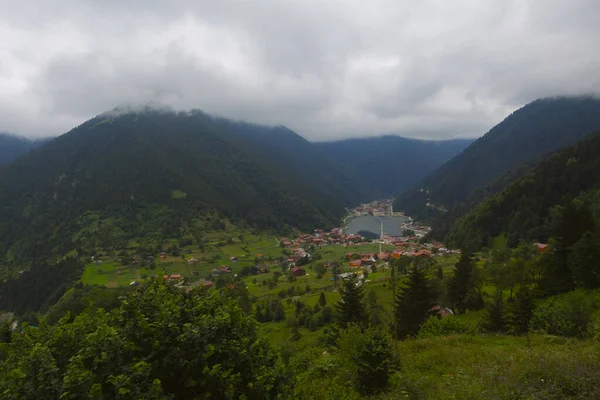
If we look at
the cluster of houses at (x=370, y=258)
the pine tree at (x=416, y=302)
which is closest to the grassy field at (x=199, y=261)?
the cluster of houses at (x=370, y=258)

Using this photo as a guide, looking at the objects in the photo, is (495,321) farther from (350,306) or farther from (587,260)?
(350,306)

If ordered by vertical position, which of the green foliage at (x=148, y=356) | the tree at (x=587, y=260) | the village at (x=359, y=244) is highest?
the green foliage at (x=148, y=356)

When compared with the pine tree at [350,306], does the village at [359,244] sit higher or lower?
lower

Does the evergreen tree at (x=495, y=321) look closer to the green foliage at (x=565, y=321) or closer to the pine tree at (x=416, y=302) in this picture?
the green foliage at (x=565, y=321)

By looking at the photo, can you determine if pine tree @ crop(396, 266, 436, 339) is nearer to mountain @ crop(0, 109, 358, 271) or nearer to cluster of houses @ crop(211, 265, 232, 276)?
cluster of houses @ crop(211, 265, 232, 276)

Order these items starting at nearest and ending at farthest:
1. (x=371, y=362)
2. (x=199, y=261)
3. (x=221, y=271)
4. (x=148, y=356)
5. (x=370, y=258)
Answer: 1. (x=148, y=356)
2. (x=371, y=362)
3. (x=221, y=271)
4. (x=370, y=258)
5. (x=199, y=261)

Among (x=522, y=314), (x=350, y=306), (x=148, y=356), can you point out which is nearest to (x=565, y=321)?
(x=522, y=314)

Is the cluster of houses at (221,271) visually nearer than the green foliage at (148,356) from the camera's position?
No
